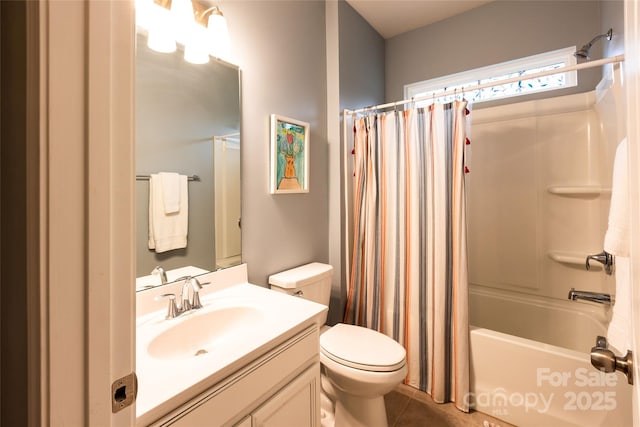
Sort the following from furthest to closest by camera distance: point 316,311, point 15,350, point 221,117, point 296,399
A: 1. point 221,117
2. point 316,311
3. point 296,399
4. point 15,350

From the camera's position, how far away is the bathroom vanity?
732 mm

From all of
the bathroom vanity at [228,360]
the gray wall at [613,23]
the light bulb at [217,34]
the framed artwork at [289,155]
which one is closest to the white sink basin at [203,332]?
the bathroom vanity at [228,360]

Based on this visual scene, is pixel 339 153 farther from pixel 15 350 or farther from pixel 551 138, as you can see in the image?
pixel 15 350

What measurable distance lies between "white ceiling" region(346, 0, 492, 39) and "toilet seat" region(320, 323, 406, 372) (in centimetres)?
235

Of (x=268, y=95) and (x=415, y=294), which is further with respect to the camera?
(x=415, y=294)

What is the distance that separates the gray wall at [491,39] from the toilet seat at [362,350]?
2158 millimetres

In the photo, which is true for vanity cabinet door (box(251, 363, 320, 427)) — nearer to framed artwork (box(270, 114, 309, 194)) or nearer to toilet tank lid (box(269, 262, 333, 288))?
toilet tank lid (box(269, 262, 333, 288))

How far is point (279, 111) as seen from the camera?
1.73 meters

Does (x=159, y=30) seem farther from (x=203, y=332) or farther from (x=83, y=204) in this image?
(x=203, y=332)

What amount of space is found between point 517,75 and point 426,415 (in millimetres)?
2488

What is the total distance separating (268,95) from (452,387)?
204cm

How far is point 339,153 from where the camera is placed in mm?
2131

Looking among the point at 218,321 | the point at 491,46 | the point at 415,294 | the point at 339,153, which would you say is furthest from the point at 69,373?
the point at 491,46

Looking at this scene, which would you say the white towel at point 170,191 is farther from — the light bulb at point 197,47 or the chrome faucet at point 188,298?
the light bulb at point 197,47
